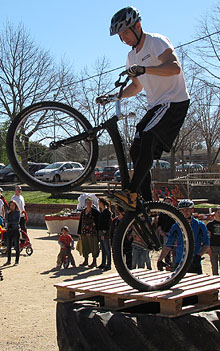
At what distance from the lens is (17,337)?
751 cm

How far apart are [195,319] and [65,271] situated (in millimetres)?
8120

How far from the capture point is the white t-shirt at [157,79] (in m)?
5.03

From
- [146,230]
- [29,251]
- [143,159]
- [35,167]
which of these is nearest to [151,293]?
[146,230]

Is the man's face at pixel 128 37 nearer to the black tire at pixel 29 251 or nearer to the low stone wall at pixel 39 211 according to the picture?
the black tire at pixel 29 251

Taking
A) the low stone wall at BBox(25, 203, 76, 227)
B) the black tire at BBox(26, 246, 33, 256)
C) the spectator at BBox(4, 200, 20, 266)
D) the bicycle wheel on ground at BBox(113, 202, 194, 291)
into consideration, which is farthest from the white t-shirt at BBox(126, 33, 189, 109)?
the low stone wall at BBox(25, 203, 76, 227)

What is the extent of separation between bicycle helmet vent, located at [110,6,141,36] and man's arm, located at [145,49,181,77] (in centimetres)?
44

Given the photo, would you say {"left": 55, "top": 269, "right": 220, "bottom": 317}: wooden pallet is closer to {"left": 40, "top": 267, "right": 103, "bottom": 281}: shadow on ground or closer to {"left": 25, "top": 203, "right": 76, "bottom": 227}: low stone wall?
{"left": 40, "top": 267, "right": 103, "bottom": 281}: shadow on ground

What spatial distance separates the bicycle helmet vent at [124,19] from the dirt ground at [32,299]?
4308 mm

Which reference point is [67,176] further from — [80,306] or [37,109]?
[80,306]

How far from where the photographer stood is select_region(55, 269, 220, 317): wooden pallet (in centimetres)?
525

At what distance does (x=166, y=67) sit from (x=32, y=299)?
6.40 meters

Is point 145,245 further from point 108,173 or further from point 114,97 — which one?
point 108,173

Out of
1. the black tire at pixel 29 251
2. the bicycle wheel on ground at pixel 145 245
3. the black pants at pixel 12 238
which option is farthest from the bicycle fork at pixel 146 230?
the black tire at pixel 29 251

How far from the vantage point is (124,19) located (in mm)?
4895
